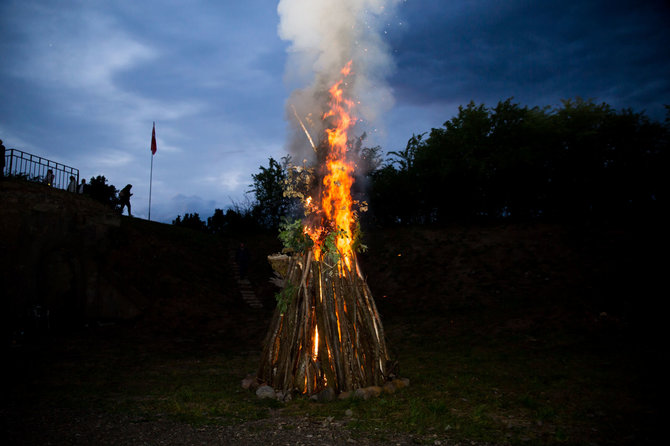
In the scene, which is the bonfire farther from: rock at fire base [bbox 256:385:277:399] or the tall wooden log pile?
rock at fire base [bbox 256:385:277:399]

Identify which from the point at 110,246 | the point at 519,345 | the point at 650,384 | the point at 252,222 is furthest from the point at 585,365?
the point at 252,222

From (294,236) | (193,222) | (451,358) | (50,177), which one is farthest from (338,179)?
(193,222)

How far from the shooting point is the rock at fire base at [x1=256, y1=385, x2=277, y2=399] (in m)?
6.69

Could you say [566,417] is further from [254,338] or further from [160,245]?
[160,245]

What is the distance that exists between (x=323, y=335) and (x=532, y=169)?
22.9 meters

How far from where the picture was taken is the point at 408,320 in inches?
599

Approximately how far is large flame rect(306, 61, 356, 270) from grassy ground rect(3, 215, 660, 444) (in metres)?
2.50

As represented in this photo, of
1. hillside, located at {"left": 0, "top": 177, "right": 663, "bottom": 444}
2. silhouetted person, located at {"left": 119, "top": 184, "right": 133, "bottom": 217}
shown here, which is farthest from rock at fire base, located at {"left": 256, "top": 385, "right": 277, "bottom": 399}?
silhouetted person, located at {"left": 119, "top": 184, "right": 133, "bottom": 217}

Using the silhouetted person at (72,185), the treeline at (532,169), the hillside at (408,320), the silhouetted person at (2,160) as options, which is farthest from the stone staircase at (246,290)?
the silhouetted person at (2,160)

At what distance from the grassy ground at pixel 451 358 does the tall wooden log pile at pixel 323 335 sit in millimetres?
451

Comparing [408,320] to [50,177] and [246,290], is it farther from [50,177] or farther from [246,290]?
[50,177]

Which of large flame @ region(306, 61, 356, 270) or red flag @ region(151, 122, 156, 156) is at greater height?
red flag @ region(151, 122, 156, 156)

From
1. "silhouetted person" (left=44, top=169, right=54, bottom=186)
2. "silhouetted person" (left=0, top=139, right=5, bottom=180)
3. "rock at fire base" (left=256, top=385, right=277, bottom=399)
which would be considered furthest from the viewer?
"silhouetted person" (left=44, top=169, right=54, bottom=186)

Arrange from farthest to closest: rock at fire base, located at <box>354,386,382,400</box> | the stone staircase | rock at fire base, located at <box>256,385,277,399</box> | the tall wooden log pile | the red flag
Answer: the red flag → the stone staircase → rock at fire base, located at <box>256,385,277,399</box> → the tall wooden log pile → rock at fire base, located at <box>354,386,382,400</box>
